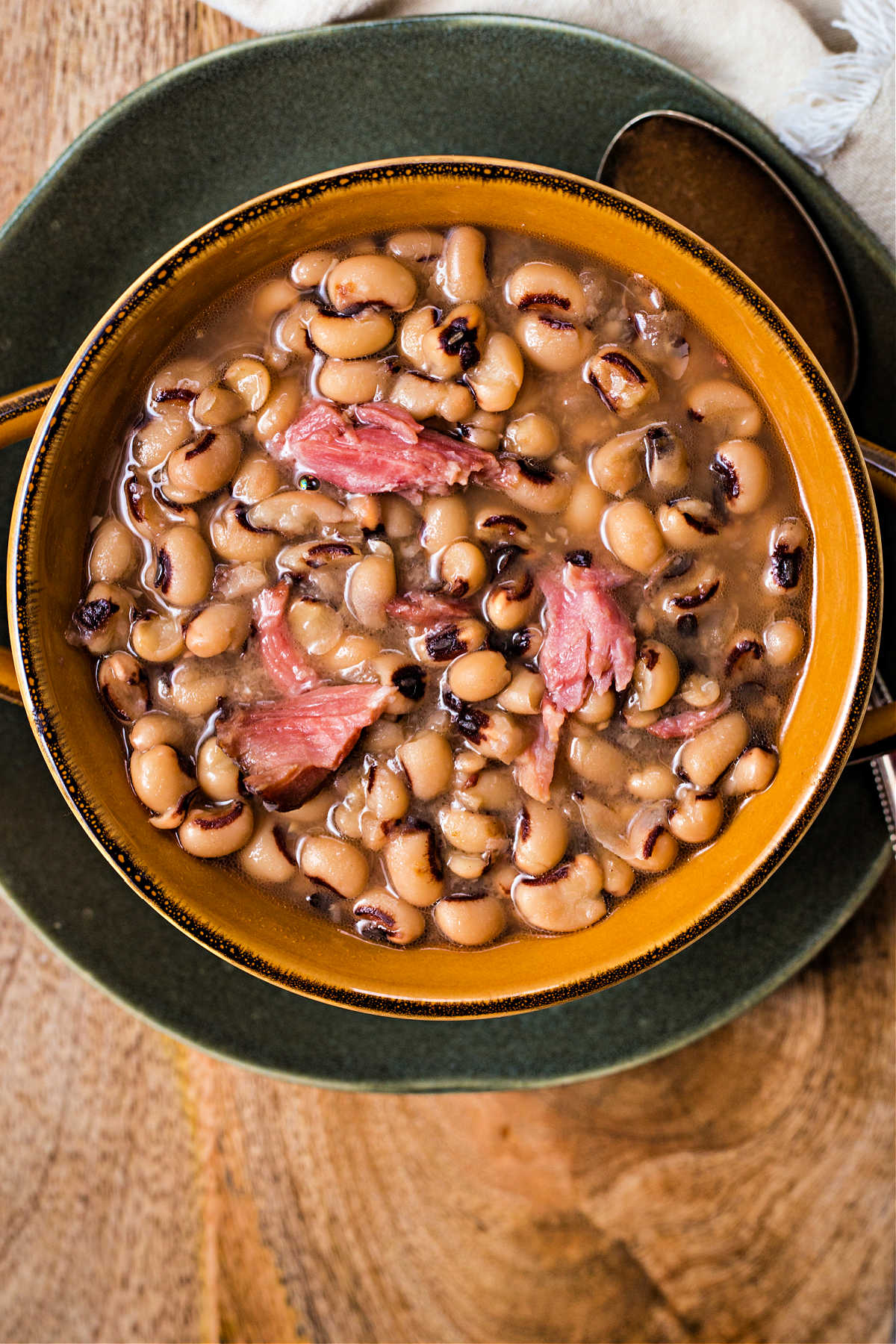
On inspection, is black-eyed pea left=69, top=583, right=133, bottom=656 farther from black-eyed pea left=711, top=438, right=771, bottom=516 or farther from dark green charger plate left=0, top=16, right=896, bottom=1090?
black-eyed pea left=711, top=438, right=771, bottom=516

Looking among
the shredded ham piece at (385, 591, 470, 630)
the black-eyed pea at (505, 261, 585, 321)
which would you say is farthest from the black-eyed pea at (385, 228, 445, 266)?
the shredded ham piece at (385, 591, 470, 630)

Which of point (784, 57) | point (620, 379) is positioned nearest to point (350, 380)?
point (620, 379)

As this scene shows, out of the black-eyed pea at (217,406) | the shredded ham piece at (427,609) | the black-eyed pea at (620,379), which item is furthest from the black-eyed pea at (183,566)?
the black-eyed pea at (620,379)

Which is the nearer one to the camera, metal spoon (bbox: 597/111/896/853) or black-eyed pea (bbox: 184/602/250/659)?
black-eyed pea (bbox: 184/602/250/659)

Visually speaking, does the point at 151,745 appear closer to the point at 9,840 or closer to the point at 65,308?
the point at 9,840

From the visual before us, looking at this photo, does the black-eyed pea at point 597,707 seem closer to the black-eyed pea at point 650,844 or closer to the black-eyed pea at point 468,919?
the black-eyed pea at point 650,844

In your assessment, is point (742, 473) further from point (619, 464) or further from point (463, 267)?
point (463, 267)

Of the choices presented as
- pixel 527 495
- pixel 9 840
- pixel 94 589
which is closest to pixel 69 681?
pixel 94 589
